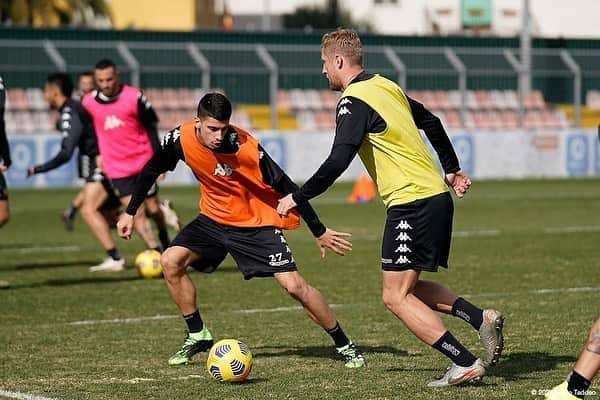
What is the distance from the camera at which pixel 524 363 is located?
331 inches

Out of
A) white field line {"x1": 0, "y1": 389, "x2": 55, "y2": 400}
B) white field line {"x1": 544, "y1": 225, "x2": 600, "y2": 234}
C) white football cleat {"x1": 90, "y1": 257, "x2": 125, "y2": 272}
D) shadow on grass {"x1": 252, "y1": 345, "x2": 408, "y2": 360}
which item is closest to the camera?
white field line {"x1": 0, "y1": 389, "x2": 55, "y2": 400}

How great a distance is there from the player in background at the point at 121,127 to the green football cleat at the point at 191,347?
4947mm

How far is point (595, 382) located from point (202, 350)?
103 inches

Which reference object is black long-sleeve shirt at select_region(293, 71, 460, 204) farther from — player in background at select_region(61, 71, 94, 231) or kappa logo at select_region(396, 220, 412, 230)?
player in background at select_region(61, 71, 94, 231)

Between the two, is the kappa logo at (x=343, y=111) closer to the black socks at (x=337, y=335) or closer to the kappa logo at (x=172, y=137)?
the kappa logo at (x=172, y=137)

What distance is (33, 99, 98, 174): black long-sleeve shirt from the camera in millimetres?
14008

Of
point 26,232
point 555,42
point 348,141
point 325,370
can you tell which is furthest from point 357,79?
point 555,42

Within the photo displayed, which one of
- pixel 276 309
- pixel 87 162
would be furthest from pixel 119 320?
pixel 87 162

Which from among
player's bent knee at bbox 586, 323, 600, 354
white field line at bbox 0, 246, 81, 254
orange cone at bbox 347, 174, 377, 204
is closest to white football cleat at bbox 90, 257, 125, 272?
white field line at bbox 0, 246, 81, 254

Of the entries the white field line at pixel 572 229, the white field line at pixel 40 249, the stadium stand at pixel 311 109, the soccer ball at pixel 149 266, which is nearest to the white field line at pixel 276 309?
the soccer ball at pixel 149 266

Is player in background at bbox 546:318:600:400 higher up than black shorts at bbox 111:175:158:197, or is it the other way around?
player in background at bbox 546:318:600:400

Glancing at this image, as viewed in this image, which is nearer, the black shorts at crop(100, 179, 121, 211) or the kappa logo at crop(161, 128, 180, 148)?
the kappa logo at crop(161, 128, 180, 148)

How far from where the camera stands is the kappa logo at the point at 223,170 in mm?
8500

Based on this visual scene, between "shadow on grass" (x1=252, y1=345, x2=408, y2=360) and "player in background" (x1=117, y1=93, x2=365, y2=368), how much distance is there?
0.31m
